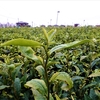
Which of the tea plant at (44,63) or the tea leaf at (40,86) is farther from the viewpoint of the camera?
the tea leaf at (40,86)

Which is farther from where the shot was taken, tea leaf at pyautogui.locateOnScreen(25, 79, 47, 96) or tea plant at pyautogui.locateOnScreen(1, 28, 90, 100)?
tea leaf at pyautogui.locateOnScreen(25, 79, 47, 96)

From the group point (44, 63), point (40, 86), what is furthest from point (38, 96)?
point (44, 63)

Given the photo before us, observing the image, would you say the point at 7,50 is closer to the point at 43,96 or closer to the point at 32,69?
the point at 32,69

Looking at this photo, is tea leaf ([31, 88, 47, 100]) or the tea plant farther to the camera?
tea leaf ([31, 88, 47, 100])

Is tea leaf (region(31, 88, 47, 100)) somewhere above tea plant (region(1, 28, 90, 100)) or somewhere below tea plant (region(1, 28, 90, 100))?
below

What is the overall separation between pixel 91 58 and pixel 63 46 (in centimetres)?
80

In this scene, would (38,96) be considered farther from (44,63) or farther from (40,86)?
(44,63)

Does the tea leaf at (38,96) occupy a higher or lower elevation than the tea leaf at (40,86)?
lower

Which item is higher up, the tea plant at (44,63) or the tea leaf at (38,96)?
the tea plant at (44,63)

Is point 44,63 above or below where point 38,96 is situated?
above

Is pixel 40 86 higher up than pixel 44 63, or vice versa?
pixel 44 63

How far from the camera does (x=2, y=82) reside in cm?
121

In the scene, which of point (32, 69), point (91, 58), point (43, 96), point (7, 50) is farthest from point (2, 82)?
point (7, 50)

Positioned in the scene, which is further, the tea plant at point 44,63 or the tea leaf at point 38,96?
the tea leaf at point 38,96
